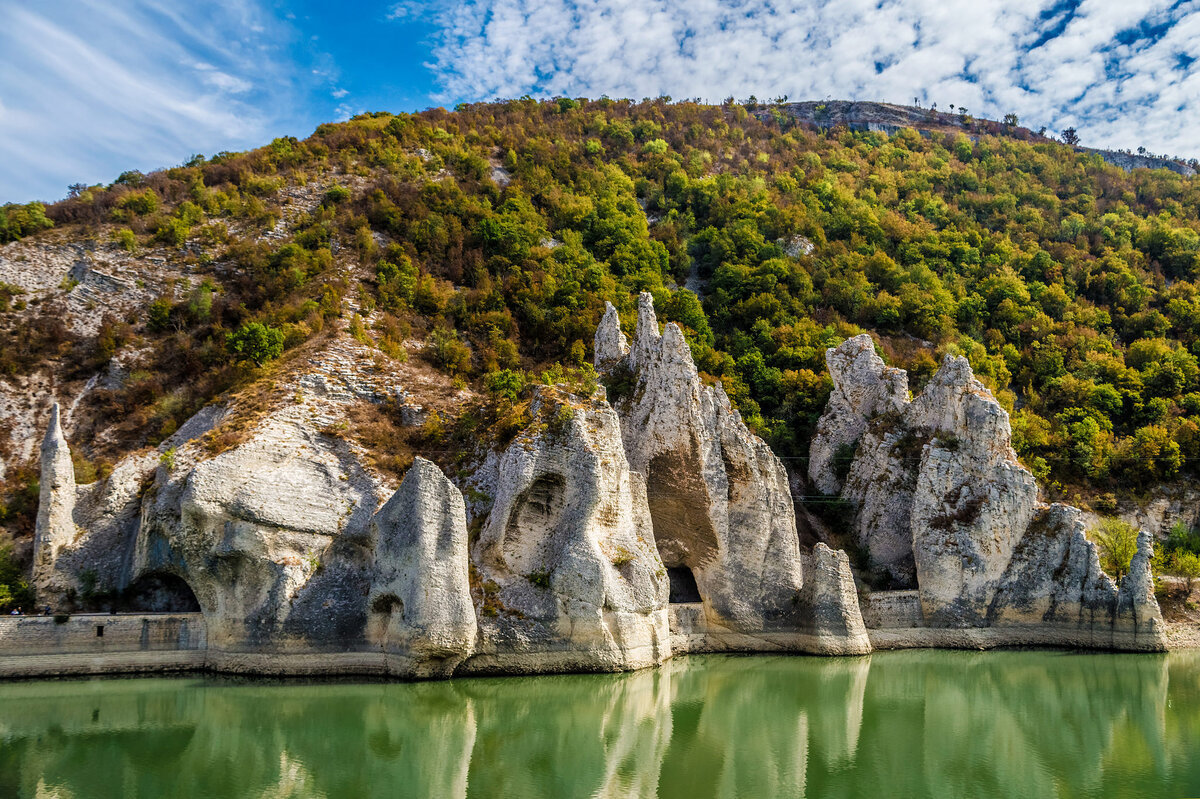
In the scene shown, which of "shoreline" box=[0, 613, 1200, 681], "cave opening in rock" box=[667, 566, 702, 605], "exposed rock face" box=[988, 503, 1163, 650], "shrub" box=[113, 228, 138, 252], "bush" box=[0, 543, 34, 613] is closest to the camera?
"shoreline" box=[0, 613, 1200, 681]

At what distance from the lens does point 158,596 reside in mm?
24672

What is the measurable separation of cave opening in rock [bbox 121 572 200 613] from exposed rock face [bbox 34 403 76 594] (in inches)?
82.8

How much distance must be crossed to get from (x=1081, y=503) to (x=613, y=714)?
27.5 meters

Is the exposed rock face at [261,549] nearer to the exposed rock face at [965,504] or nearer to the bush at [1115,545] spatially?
the exposed rock face at [965,504]

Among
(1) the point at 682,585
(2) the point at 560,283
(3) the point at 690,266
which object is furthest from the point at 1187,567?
(3) the point at 690,266

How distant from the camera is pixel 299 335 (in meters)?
31.7

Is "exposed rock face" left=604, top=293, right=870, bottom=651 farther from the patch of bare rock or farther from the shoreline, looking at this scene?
the shoreline

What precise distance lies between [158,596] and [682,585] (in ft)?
58.5

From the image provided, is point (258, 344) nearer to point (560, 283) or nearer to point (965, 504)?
point (560, 283)

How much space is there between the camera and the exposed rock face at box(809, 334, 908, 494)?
34281mm

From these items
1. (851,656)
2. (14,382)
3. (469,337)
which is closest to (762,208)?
(469,337)

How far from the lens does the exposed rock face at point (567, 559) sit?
2252 cm

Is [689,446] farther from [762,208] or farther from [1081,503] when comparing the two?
[762,208]

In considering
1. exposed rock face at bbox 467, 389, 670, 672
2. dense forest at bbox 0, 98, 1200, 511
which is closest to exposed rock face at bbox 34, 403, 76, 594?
dense forest at bbox 0, 98, 1200, 511
